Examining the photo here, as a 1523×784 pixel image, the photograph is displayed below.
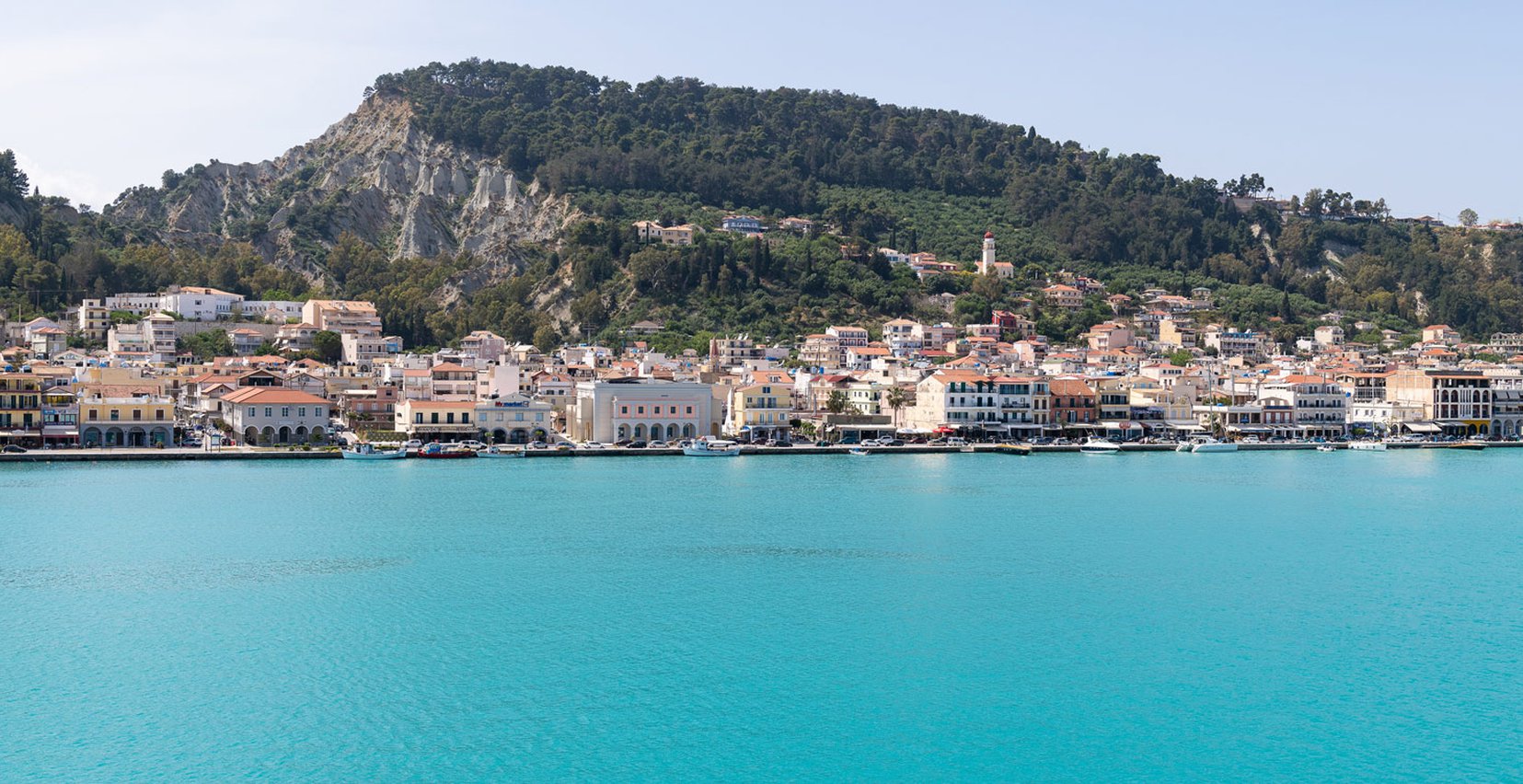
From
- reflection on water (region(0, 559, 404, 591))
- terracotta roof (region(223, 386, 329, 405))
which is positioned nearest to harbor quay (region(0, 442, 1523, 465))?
terracotta roof (region(223, 386, 329, 405))

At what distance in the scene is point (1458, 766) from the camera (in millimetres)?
14508

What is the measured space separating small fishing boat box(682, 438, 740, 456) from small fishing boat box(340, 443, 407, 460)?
1008cm

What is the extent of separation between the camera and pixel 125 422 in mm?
46750

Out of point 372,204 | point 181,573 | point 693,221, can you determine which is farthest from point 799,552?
point 372,204

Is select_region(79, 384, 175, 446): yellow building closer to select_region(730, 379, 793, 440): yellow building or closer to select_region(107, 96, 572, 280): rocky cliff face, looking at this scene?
select_region(730, 379, 793, 440): yellow building

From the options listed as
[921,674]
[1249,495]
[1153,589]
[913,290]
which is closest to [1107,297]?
[913,290]

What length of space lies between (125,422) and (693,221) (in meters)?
54.3

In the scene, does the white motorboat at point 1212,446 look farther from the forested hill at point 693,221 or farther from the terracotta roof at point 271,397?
the terracotta roof at point 271,397

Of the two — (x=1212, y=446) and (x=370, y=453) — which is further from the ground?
(x=1212, y=446)

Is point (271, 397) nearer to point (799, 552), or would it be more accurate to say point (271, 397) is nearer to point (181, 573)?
point (181, 573)

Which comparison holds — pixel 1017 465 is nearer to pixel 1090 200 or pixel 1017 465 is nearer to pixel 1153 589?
pixel 1153 589

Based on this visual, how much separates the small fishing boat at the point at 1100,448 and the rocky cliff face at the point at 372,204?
4618 cm

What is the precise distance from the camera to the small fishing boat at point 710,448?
162ft

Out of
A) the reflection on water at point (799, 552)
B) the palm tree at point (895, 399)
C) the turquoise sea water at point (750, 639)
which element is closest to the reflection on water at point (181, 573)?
the turquoise sea water at point (750, 639)
